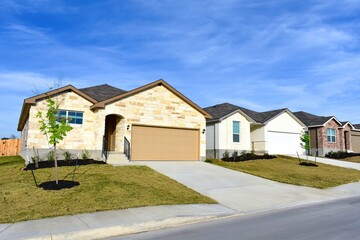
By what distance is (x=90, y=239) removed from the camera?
721cm

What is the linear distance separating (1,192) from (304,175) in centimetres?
1632

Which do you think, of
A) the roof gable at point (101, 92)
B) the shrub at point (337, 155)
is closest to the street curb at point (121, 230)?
the roof gable at point (101, 92)

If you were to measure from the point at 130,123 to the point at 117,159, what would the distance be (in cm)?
270

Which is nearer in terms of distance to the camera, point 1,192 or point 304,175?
point 1,192

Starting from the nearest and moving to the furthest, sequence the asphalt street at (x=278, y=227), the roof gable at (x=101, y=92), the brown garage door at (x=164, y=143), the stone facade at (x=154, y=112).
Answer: the asphalt street at (x=278, y=227) → the stone facade at (x=154, y=112) → the brown garage door at (x=164, y=143) → the roof gable at (x=101, y=92)

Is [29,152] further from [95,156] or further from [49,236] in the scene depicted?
[49,236]

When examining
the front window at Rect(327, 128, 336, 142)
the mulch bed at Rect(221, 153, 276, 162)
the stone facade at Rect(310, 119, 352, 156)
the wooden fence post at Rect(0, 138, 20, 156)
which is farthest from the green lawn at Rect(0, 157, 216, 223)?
the front window at Rect(327, 128, 336, 142)

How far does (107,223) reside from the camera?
26.6 ft

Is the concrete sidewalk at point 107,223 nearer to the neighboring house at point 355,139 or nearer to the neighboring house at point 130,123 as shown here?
the neighboring house at point 130,123

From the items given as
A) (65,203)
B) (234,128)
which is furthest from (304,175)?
(65,203)

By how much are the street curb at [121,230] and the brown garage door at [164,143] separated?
12.4 metres

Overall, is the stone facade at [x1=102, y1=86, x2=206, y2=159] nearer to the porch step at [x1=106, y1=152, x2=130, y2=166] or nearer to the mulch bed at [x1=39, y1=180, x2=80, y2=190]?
the porch step at [x1=106, y1=152, x2=130, y2=166]

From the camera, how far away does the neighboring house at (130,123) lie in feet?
65.1

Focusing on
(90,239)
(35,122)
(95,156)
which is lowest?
(90,239)
